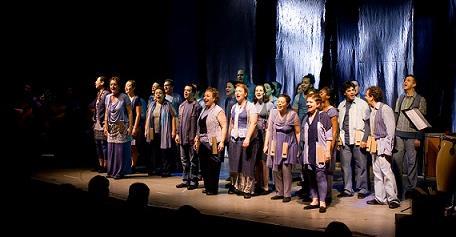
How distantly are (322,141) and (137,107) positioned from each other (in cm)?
374

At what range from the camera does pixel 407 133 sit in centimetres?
763

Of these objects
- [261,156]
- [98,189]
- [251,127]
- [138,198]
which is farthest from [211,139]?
[138,198]

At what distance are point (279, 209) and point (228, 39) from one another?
5.44 metres

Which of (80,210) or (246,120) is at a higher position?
(246,120)

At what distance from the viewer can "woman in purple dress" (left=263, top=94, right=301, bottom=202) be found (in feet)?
25.0

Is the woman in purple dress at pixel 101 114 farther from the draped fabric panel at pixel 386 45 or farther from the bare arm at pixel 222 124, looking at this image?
the draped fabric panel at pixel 386 45

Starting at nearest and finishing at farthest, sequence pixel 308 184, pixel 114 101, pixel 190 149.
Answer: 1. pixel 308 184
2. pixel 190 149
3. pixel 114 101

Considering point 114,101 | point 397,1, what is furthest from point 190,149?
point 397,1

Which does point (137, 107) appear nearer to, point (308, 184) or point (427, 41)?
point (308, 184)

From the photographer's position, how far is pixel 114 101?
943 cm

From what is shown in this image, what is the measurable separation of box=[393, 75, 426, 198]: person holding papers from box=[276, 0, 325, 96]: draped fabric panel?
3.07m

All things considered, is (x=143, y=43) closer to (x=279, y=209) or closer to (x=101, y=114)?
(x=101, y=114)

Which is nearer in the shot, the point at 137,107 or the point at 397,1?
the point at 397,1

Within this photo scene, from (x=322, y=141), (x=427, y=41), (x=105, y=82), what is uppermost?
(x=427, y=41)
